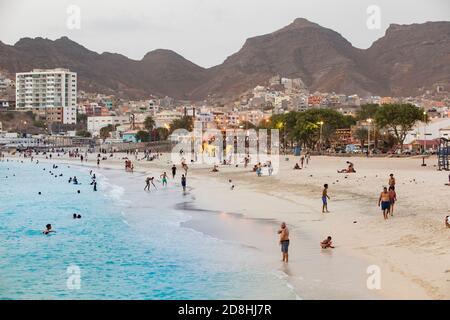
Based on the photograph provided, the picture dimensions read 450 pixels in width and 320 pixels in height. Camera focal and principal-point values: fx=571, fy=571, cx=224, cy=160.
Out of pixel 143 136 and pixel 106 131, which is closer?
pixel 143 136

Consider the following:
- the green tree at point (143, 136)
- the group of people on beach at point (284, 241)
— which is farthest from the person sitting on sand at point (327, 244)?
the green tree at point (143, 136)

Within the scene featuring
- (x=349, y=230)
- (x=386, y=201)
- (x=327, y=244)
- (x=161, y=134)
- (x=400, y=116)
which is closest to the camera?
(x=327, y=244)

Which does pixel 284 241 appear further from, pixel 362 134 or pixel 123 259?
pixel 362 134

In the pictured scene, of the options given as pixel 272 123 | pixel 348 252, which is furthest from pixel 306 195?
pixel 272 123

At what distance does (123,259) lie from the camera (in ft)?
55.3

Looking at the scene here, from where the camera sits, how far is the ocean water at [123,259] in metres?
13.1

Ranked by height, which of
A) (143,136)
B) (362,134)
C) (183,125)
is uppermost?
(183,125)

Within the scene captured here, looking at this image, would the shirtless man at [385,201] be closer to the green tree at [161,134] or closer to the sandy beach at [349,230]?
the sandy beach at [349,230]

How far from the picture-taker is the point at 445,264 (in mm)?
12750

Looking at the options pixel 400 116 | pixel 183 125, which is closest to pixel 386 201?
pixel 400 116

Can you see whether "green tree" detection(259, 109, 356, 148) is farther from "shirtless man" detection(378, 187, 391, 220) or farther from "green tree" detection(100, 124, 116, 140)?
"green tree" detection(100, 124, 116, 140)

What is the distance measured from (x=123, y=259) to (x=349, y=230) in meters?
7.45

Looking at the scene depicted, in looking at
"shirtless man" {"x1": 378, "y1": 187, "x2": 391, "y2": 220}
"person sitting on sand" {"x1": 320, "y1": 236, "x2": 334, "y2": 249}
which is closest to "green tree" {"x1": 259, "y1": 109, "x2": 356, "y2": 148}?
"shirtless man" {"x1": 378, "y1": 187, "x2": 391, "y2": 220}
